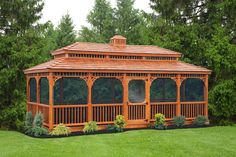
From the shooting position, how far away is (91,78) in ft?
61.2

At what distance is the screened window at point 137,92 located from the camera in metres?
23.4

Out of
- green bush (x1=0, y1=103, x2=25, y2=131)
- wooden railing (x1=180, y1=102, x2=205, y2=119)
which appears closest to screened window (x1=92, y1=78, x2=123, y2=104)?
green bush (x1=0, y1=103, x2=25, y2=131)

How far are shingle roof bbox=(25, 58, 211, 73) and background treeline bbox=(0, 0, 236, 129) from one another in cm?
224

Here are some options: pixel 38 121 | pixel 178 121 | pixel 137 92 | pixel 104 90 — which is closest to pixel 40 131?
pixel 38 121

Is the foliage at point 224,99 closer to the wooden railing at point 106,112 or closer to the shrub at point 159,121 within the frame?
the shrub at point 159,121

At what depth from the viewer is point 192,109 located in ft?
70.6

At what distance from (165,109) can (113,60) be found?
155 inches

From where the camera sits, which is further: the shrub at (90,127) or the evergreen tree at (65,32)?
the evergreen tree at (65,32)

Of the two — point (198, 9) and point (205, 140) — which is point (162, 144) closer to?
point (205, 140)

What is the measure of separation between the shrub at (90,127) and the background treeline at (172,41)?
5511 mm

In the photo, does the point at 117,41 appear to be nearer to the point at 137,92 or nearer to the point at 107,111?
the point at 137,92

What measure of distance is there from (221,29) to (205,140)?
9.12 m

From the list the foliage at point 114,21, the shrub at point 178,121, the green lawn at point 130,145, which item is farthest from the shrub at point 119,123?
the foliage at point 114,21

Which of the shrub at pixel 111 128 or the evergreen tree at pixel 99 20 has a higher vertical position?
the evergreen tree at pixel 99 20
